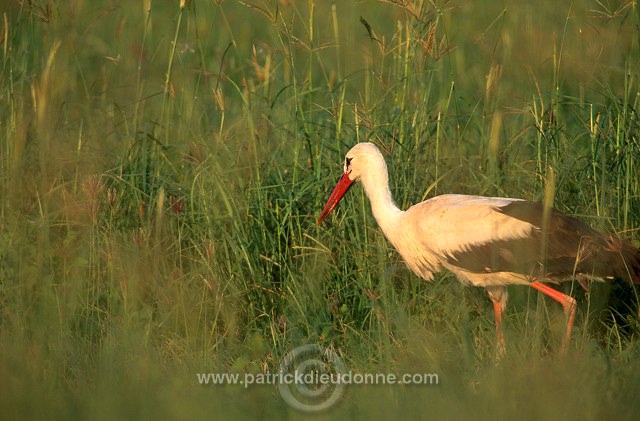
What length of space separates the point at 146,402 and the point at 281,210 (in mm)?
1846

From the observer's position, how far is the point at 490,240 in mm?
5238

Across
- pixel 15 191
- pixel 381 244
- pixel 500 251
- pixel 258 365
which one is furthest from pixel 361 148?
pixel 15 191

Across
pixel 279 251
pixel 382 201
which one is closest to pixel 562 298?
pixel 382 201

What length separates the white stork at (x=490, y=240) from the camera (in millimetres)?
4957

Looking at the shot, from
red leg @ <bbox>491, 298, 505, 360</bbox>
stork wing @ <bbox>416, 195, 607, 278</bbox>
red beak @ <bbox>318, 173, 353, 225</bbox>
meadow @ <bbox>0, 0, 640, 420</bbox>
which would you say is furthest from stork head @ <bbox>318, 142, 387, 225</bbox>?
red leg @ <bbox>491, 298, 505, 360</bbox>

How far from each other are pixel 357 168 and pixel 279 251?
0.62 metres

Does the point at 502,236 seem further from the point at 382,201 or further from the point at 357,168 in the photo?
the point at 357,168

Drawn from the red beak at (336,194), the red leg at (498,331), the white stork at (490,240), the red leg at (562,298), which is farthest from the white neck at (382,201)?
the red leg at (562,298)

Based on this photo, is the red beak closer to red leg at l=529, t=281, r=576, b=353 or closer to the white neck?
the white neck

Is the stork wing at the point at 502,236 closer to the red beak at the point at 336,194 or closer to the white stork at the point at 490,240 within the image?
the white stork at the point at 490,240

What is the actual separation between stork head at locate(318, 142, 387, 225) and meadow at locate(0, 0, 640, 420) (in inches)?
5.1

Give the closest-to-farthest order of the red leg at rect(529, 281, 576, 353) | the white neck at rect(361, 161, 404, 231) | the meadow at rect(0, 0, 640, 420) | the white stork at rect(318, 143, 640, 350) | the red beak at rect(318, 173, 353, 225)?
1. the meadow at rect(0, 0, 640, 420)
2. the white stork at rect(318, 143, 640, 350)
3. the red leg at rect(529, 281, 576, 353)
4. the white neck at rect(361, 161, 404, 231)
5. the red beak at rect(318, 173, 353, 225)

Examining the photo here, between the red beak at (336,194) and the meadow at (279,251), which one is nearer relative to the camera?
the meadow at (279,251)

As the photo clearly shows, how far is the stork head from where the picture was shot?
17.7 ft
